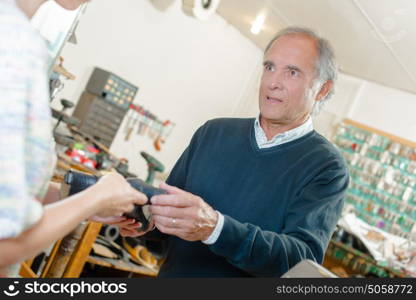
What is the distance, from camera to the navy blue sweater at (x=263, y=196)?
0.95m

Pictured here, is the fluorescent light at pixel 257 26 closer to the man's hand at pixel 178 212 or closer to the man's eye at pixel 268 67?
the man's eye at pixel 268 67

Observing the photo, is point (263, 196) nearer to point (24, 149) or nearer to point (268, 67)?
point (268, 67)

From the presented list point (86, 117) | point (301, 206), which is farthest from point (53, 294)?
point (86, 117)

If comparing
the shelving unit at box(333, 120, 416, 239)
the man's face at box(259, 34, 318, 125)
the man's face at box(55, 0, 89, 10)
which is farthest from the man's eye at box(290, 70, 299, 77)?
the shelving unit at box(333, 120, 416, 239)

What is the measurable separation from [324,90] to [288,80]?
0.15 metres

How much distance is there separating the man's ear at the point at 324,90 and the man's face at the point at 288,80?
0.07 m

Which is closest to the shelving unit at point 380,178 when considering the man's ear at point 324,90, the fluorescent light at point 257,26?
the fluorescent light at point 257,26

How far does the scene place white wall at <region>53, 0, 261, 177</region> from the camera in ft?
7.34

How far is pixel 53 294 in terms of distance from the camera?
0.63 metres

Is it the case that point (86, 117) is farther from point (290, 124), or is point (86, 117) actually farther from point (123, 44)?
point (290, 124)

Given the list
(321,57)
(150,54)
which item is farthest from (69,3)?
(150,54)

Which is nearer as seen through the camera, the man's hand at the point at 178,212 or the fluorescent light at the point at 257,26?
the man's hand at the point at 178,212

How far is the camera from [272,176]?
1.10 meters

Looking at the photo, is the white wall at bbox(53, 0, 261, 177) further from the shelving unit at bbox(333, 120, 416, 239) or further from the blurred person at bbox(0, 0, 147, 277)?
the blurred person at bbox(0, 0, 147, 277)
